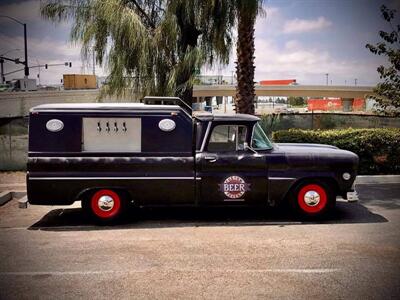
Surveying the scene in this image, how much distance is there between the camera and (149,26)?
1245 cm

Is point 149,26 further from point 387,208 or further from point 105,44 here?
point 387,208

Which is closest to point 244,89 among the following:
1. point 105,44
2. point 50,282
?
point 105,44

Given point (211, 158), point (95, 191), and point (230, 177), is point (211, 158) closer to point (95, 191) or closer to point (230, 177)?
point (230, 177)

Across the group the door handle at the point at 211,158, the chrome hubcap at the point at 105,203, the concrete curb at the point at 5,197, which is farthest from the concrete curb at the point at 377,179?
the concrete curb at the point at 5,197

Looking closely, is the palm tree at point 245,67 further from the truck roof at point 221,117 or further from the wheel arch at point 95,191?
the wheel arch at point 95,191

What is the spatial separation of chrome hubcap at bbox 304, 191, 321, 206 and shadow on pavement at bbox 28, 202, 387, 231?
36cm

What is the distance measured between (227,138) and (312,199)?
204 cm

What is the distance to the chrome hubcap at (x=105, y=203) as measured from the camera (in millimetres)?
7785

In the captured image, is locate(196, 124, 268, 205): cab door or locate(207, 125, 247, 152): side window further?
locate(207, 125, 247, 152): side window

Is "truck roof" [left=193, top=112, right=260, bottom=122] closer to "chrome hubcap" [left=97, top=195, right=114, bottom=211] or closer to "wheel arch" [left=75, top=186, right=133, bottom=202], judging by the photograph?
"wheel arch" [left=75, top=186, right=133, bottom=202]

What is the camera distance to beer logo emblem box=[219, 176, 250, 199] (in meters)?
7.72

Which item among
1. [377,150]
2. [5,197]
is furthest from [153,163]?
[377,150]

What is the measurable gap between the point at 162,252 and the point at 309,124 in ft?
39.9

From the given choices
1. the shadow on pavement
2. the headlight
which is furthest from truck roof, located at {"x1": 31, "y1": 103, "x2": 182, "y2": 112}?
the headlight
